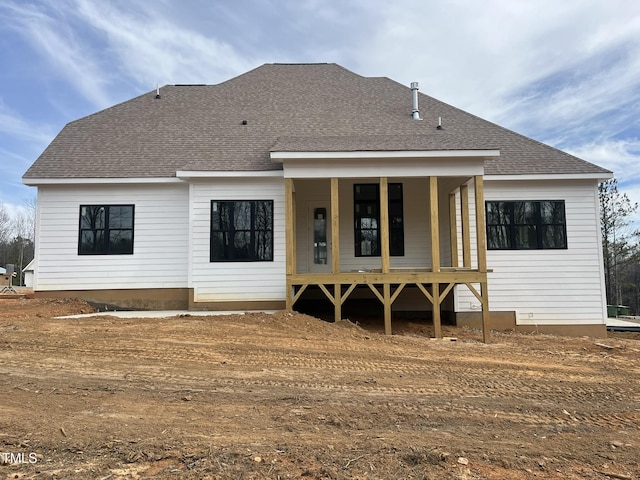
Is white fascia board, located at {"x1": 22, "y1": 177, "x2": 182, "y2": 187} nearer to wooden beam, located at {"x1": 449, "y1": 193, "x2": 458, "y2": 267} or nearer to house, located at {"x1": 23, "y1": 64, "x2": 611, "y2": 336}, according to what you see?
house, located at {"x1": 23, "y1": 64, "x2": 611, "y2": 336}

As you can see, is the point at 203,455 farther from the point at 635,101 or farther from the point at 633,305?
the point at 633,305

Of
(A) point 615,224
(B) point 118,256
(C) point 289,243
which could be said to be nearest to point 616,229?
(A) point 615,224

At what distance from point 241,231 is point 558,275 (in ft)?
27.6

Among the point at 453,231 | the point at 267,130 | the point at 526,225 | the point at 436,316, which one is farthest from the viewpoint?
the point at 267,130

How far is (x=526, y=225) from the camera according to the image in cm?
1086

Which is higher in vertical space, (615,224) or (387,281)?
(615,224)

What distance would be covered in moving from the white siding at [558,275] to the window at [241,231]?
17.6 ft

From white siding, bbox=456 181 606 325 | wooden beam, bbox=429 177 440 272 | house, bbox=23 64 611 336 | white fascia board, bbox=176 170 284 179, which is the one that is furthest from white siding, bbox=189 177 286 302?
white siding, bbox=456 181 606 325

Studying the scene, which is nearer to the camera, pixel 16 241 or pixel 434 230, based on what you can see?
pixel 434 230

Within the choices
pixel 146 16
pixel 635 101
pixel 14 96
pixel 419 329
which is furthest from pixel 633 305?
pixel 14 96

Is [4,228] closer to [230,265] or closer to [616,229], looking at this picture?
[230,265]

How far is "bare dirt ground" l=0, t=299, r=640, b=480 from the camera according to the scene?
2.81 metres
